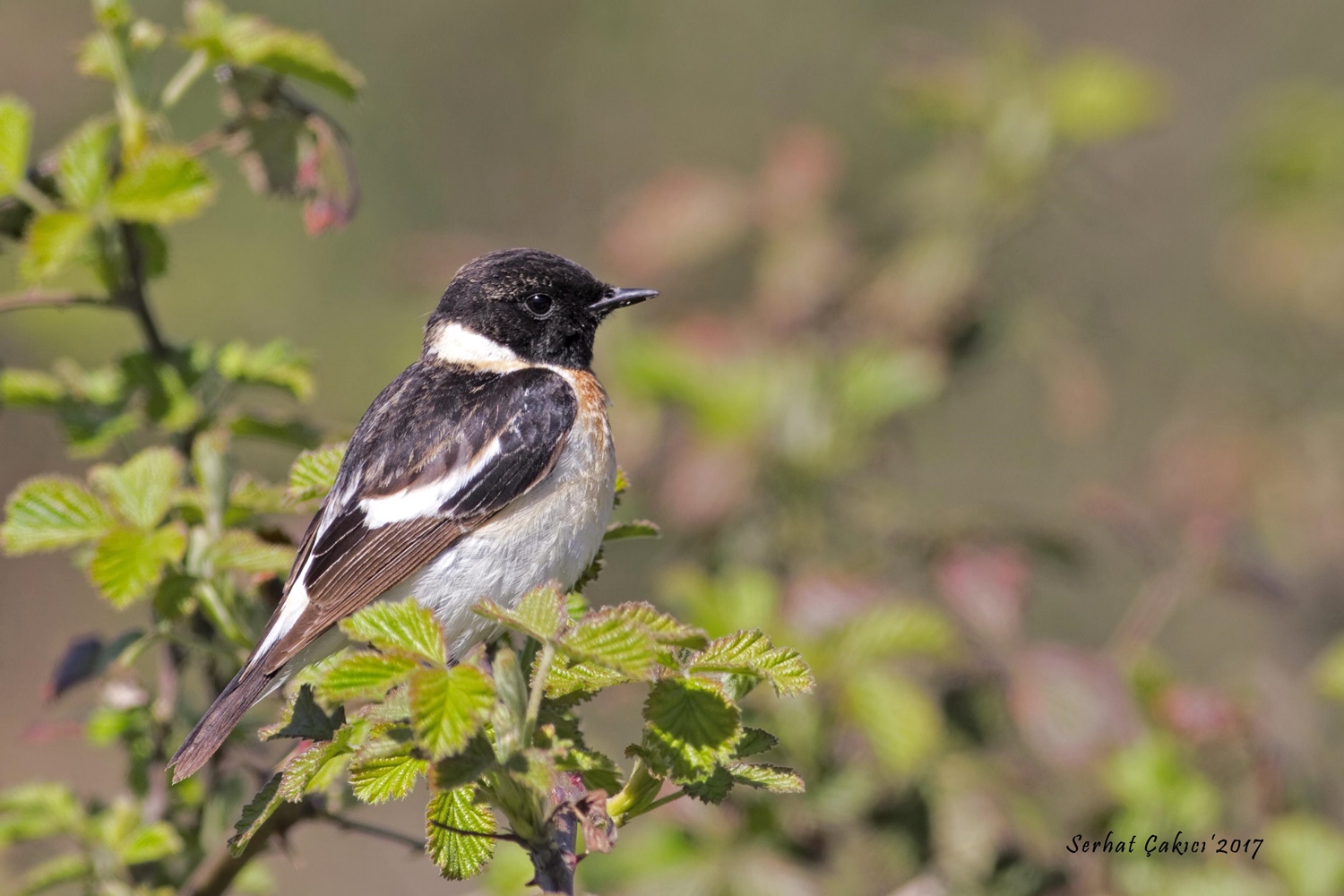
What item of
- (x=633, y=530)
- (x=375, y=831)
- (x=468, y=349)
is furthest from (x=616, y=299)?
(x=375, y=831)

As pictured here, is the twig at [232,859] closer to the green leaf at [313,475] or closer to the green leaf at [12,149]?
the green leaf at [313,475]

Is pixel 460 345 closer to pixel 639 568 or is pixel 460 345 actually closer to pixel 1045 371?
pixel 1045 371

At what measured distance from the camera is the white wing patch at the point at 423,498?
2.71 meters

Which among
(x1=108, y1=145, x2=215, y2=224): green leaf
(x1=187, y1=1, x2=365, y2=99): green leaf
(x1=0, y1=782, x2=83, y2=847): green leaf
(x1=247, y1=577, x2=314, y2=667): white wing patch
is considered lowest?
(x1=0, y1=782, x2=83, y2=847): green leaf

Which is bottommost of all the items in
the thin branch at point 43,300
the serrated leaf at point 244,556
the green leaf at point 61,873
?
the green leaf at point 61,873

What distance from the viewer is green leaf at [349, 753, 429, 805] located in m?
1.65

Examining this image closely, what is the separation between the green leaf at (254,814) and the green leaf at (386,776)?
4.3 inches

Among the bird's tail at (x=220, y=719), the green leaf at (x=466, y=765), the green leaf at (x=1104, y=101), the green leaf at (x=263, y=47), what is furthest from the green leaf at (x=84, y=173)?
the green leaf at (x=1104, y=101)

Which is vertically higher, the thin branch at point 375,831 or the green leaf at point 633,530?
the green leaf at point 633,530

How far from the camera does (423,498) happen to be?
2.75 metres

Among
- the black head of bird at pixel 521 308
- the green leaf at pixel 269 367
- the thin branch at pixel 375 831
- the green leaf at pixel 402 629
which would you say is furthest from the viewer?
the black head of bird at pixel 521 308

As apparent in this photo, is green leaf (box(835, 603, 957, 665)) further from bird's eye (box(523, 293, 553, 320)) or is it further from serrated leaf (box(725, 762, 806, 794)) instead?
serrated leaf (box(725, 762, 806, 794))

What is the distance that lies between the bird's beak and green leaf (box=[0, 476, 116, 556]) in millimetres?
1411

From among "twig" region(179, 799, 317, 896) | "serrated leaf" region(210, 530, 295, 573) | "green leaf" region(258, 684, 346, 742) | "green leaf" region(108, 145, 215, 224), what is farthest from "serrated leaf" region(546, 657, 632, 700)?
"green leaf" region(108, 145, 215, 224)
